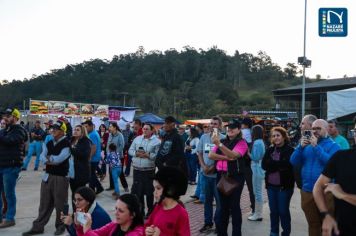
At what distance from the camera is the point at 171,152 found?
6258 mm

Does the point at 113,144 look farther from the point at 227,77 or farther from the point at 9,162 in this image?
the point at 227,77

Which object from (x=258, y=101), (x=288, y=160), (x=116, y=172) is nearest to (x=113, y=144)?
(x=116, y=172)

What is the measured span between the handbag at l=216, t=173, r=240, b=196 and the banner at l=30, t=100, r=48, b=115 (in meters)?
25.8

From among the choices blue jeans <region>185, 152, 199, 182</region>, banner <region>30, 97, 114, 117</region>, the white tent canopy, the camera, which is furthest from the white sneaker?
banner <region>30, 97, 114, 117</region>

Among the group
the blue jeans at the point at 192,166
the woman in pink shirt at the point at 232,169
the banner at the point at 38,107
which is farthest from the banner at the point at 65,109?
the woman in pink shirt at the point at 232,169

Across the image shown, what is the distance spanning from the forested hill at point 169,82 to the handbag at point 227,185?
6029 centimetres

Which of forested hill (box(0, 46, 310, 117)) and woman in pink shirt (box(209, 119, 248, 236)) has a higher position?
forested hill (box(0, 46, 310, 117))

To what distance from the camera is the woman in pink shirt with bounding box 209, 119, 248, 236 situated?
5.23 meters

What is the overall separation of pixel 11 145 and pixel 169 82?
318ft

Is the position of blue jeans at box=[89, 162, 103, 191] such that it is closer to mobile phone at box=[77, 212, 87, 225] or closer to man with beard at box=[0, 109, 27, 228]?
man with beard at box=[0, 109, 27, 228]

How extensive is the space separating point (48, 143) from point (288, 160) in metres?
3.64

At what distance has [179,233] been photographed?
3.14m

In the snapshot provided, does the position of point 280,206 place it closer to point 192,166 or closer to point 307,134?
point 307,134

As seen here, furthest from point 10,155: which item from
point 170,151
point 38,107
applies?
point 38,107
